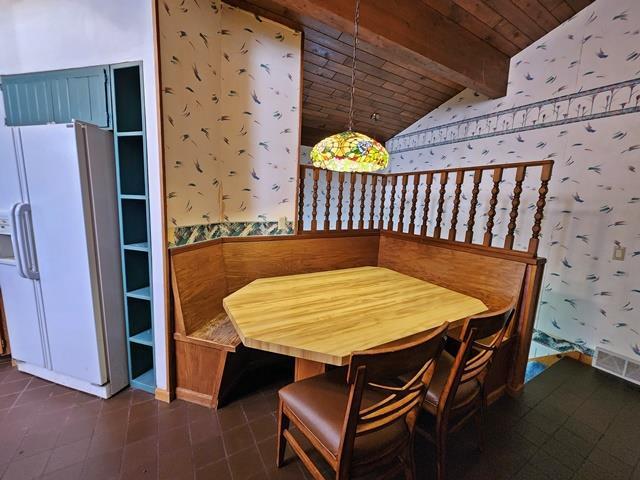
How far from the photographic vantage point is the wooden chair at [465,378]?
117 centimetres

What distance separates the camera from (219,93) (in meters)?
2.07

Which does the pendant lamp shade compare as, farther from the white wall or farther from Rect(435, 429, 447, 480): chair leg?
→ Rect(435, 429, 447, 480): chair leg

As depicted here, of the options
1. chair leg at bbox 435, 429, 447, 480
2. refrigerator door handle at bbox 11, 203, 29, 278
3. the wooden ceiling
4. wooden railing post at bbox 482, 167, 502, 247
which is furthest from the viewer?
the wooden ceiling

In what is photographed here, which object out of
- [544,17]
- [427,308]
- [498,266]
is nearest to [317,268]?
[427,308]

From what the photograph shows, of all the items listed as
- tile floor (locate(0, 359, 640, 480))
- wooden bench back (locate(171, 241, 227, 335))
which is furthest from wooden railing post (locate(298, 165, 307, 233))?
tile floor (locate(0, 359, 640, 480))

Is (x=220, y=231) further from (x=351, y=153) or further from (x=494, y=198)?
(x=494, y=198)


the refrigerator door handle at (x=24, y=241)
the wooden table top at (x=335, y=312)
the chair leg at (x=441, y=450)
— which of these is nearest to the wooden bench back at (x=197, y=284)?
the wooden table top at (x=335, y=312)

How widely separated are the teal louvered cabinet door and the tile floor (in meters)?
1.81

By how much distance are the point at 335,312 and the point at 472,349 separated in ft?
2.18

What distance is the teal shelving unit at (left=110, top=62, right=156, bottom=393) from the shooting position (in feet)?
5.70

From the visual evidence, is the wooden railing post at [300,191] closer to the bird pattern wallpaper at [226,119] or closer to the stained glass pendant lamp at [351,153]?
the bird pattern wallpaper at [226,119]

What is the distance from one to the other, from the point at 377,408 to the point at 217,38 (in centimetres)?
246

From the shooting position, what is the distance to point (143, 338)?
193 cm

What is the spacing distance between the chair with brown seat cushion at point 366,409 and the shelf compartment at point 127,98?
6.17 ft
